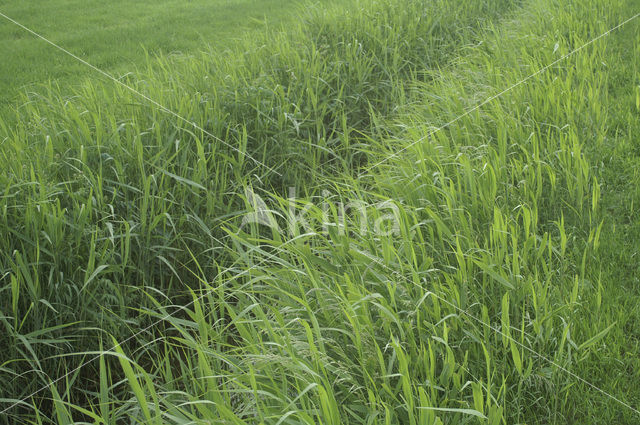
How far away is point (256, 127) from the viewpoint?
2.64 m

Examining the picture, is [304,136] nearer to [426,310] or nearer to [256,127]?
[256,127]

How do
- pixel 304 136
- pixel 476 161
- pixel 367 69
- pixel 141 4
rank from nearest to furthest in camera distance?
pixel 476 161
pixel 304 136
pixel 367 69
pixel 141 4

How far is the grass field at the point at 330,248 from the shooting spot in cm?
127

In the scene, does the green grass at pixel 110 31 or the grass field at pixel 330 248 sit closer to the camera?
the grass field at pixel 330 248

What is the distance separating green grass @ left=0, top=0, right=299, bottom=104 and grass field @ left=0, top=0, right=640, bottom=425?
1179 millimetres

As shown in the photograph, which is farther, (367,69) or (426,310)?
(367,69)

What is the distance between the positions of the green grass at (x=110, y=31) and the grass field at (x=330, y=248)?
118 centimetres

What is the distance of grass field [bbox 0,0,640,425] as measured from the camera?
49.9 inches

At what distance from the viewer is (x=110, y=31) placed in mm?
5395

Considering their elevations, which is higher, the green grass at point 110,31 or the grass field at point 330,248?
the green grass at point 110,31

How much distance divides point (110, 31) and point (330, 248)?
4.59 meters

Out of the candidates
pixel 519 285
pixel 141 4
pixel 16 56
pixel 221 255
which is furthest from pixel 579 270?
pixel 141 4

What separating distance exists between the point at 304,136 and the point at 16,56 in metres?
2.94

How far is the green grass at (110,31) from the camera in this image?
14.0ft
